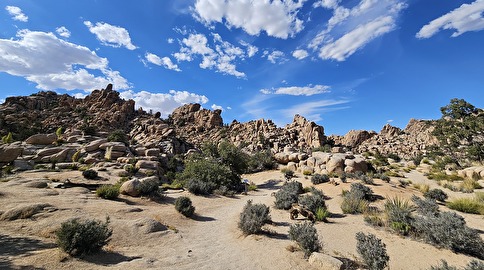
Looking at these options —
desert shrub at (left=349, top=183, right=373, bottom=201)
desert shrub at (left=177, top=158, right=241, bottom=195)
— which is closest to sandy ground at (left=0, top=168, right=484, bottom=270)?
desert shrub at (left=349, top=183, right=373, bottom=201)

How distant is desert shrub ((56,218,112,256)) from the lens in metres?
5.95

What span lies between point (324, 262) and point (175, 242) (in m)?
5.32

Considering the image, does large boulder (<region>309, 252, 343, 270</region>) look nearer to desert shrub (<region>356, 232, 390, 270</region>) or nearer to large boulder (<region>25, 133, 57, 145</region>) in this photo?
desert shrub (<region>356, 232, 390, 270</region>)

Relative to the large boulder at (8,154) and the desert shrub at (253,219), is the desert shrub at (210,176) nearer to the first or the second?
the desert shrub at (253,219)

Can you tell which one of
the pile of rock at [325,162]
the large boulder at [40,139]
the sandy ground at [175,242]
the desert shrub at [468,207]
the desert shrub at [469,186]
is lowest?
the sandy ground at [175,242]

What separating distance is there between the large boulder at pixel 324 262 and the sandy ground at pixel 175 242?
0.20m

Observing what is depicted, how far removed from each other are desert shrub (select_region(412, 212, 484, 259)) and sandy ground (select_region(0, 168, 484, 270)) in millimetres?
351

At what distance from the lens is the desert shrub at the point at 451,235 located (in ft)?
25.2

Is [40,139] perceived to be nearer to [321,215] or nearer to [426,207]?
[321,215]

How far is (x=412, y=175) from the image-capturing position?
91.6ft

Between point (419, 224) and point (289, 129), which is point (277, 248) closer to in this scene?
point (419, 224)

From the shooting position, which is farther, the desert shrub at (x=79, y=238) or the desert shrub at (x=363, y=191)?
the desert shrub at (x=363, y=191)

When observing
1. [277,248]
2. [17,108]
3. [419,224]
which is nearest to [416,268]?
[419,224]

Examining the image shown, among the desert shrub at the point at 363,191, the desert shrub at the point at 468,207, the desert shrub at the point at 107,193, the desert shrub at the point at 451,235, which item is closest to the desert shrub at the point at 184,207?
the desert shrub at the point at 107,193
